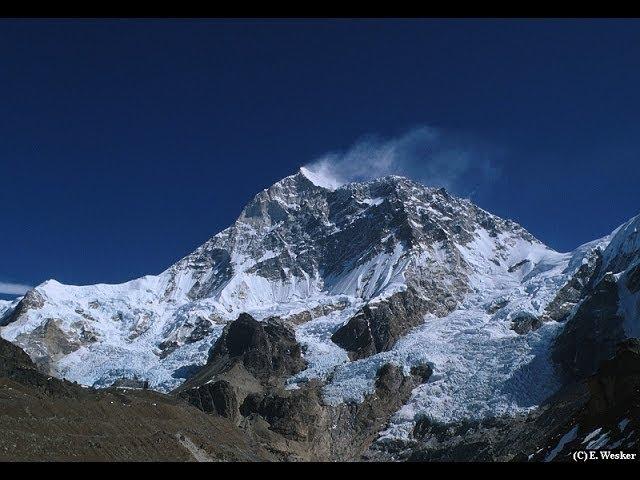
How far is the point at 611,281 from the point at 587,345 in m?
19.9

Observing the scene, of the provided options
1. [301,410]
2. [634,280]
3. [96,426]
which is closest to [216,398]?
[301,410]

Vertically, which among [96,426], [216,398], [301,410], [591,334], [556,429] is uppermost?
[216,398]

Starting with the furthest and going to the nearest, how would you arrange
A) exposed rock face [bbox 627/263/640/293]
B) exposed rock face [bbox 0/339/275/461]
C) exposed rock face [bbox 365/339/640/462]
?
exposed rock face [bbox 627/263/640/293] → exposed rock face [bbox 0/339/275/461] → exposed rock face [bbox 365/339/640/462]

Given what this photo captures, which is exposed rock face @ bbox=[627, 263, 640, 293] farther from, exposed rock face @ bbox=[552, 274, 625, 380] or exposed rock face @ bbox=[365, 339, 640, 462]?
exposed rock face @ bbox=[365, 339, 640, 462]

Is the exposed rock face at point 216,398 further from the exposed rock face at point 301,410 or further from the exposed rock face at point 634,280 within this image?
the exposed rock face at point 634,280

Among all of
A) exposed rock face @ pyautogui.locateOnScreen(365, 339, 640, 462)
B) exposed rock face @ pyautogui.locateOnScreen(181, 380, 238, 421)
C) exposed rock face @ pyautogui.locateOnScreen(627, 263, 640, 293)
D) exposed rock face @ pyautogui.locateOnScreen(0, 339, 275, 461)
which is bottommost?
exposed rock face @ pyautogui.locateOnScreen(365, 339, 640, 462)

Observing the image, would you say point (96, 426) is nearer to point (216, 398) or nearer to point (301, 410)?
point (216, 398)

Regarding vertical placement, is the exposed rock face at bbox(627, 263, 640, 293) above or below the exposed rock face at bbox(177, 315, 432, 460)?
above

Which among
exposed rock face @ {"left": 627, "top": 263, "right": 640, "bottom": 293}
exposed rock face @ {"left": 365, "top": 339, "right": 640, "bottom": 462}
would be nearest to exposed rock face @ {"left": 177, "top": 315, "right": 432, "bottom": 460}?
exposed rock face @ {"left": 365, "top": 339, "right": 640, "bottom": 462}

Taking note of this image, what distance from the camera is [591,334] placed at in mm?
179250

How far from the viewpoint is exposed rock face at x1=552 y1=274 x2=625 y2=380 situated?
563 feet
